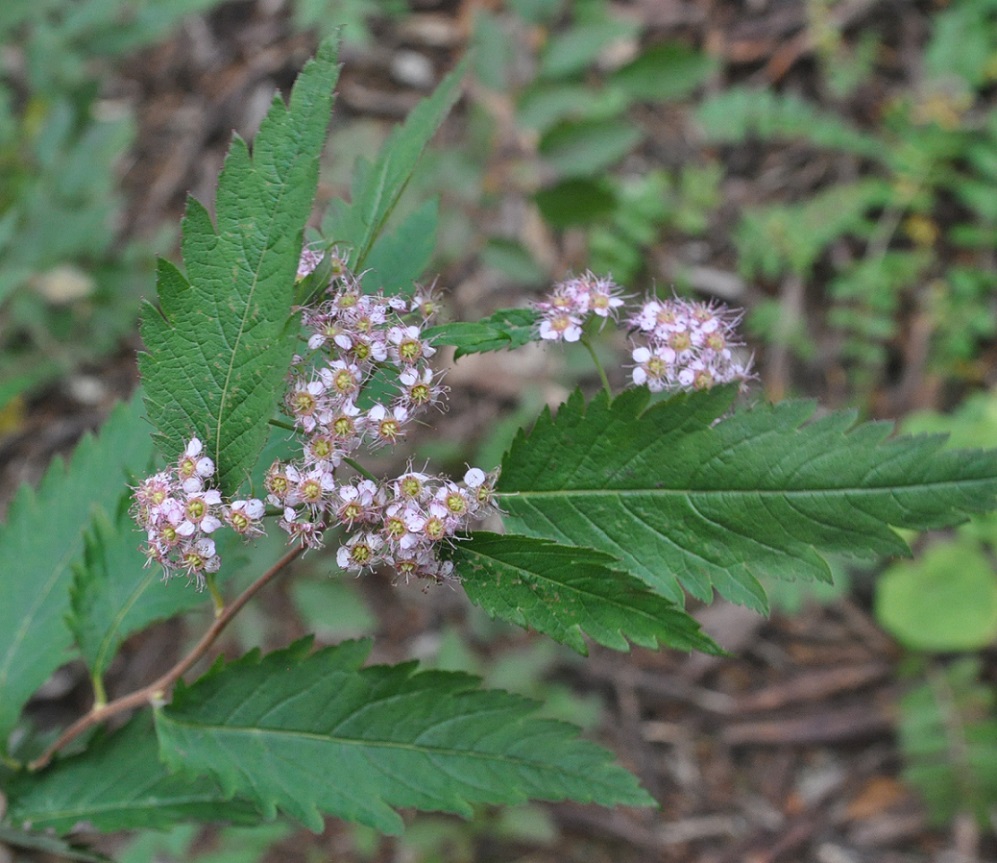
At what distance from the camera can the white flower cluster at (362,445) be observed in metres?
1.48

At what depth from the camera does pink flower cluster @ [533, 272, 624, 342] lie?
1660mm

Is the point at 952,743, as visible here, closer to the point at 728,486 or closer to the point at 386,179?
the point at 728,486

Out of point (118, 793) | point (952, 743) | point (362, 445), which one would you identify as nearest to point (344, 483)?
point (362, 445)

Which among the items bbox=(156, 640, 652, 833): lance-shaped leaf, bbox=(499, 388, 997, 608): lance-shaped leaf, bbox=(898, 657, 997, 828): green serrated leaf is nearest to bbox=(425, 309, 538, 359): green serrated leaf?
bbox=(499, 388, 997, 608): lance-shaped leaf

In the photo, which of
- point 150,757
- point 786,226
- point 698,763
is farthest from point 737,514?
point 786,226

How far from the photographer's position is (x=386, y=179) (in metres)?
1.65

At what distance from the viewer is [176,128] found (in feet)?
16.3

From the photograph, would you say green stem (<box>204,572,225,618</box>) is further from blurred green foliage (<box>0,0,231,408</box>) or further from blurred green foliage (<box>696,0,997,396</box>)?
blurred green foliage (<box>696,0,997,396</box>)

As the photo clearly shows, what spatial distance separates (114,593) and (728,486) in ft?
4.36

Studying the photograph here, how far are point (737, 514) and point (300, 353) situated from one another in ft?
2.55

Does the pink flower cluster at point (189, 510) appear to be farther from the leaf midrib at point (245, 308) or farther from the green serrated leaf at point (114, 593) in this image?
the green serrated leaf at point (114, 593)

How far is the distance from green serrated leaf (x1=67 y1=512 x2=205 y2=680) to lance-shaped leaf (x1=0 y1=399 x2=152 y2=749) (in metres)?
0.11

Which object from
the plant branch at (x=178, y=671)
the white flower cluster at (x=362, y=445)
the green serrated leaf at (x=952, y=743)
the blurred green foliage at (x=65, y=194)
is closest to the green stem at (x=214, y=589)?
the plant branch at (x=178, y=671)

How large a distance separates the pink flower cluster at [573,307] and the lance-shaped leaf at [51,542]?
40.8 inches
